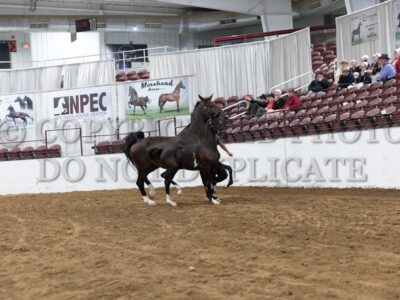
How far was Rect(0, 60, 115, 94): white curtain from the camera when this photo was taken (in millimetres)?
30719

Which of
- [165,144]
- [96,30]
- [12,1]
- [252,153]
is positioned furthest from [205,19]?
[165,144]

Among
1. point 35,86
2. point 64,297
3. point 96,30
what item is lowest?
point 64,297

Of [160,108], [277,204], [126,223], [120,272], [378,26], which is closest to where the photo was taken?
[120,272]

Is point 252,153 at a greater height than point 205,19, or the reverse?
point 205,19

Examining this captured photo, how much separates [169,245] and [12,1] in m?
31.9

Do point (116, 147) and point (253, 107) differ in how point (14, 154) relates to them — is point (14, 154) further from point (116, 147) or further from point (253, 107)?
point (253, 107)

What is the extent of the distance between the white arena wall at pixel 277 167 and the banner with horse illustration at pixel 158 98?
4.35 m

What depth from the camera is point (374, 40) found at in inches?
850

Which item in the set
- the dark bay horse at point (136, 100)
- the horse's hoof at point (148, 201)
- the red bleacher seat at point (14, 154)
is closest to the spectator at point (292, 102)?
the horse's hoof at point (148, 201)

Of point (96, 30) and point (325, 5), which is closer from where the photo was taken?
point (325, 5)

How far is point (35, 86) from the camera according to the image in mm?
31672

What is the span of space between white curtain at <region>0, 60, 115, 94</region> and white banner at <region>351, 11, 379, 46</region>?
42.4ft

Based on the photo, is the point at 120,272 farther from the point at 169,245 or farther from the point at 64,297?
the point at 169,245

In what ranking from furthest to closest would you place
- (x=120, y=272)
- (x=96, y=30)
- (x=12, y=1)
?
1. (x=96, y=30)
2. (x=12, y=1)
3. (x=120, y=272)
